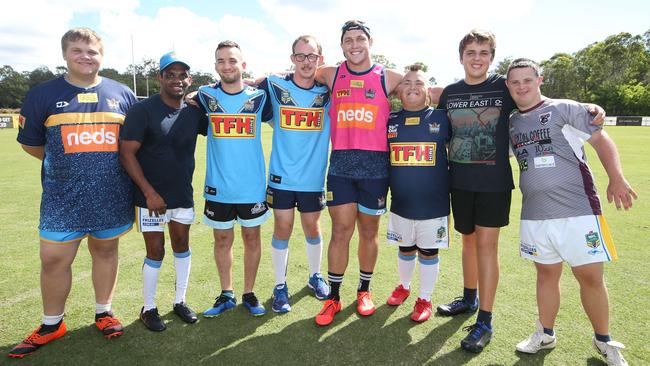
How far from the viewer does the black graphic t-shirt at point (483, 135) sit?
3332 millimetres

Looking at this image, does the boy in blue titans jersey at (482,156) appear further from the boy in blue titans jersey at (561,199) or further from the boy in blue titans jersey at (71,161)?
the boy in blue titans jersey at (71,161)

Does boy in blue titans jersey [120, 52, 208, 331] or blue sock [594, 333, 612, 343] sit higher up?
boy in blue titans jersey [120, 52, 208, 331]

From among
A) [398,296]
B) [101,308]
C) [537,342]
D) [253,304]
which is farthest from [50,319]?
[537,342]

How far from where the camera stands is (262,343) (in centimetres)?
327

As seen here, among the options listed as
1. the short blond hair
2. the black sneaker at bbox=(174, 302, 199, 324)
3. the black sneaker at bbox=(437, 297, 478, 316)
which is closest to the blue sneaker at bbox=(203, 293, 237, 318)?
the black sneaker at bbox=(174, 302, 199, 324)

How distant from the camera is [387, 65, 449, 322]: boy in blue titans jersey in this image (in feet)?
11.9

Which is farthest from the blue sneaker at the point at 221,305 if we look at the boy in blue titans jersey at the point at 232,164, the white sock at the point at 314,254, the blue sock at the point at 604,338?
the blue sock at the point at 604,338

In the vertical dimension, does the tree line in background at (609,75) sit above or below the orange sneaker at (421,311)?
above

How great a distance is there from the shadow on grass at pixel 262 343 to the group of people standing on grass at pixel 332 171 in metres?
0.13

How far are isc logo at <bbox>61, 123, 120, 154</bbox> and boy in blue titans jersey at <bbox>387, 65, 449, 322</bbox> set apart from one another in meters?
2.35

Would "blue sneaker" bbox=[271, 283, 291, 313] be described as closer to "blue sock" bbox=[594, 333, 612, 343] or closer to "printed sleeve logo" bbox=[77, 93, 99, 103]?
"printed sleeve logo" bbox=[77, 93, 99, 103]

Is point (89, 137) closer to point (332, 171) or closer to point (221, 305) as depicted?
point (221, 305)

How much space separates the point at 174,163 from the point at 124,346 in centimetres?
150

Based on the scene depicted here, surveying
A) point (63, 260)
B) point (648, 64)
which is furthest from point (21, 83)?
point (648, 64)
